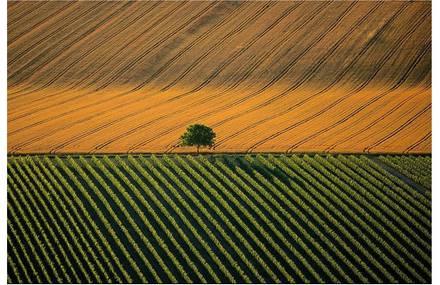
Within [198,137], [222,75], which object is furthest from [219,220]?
[222,75]

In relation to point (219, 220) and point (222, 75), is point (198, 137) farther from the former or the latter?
point (222, 75)

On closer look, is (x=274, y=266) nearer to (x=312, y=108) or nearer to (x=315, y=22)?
(x=312, y=108)

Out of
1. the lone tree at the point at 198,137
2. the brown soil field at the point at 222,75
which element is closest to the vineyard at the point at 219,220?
the lone tree at the point at 198,137

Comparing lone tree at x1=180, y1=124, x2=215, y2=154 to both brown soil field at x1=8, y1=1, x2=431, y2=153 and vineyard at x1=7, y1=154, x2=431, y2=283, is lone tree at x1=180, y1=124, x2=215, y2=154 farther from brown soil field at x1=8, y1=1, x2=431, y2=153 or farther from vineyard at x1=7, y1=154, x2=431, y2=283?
brown soil field at x1=8, y1=1, x2=431, y2=153

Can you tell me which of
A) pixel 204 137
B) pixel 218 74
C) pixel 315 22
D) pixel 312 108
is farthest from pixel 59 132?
pixel 315 22

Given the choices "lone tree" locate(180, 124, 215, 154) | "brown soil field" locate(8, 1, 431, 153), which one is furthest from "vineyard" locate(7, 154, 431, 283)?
"brown soil field" locate(8, 1, 431, 153)

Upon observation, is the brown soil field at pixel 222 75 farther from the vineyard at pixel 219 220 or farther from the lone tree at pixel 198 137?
the vineyard at pixel 219 220
